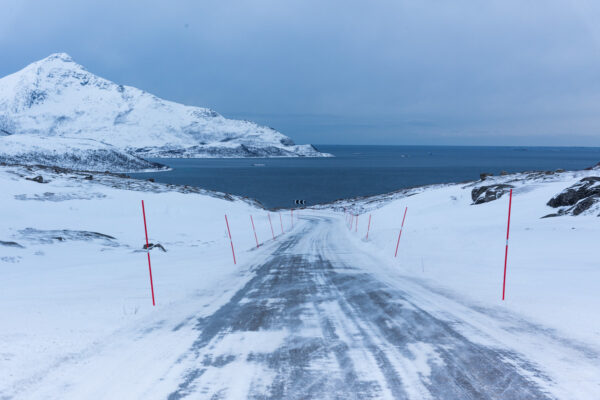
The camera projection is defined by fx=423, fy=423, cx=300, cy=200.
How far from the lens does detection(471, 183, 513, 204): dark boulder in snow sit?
3438cm

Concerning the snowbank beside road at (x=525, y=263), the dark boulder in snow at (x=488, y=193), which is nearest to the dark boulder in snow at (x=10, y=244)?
the snowbank beside road at (x=525, y=263)

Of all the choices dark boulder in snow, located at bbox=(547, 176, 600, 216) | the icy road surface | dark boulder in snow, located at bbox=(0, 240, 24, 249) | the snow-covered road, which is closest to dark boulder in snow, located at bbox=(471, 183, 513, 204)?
dark boulder in snow, located at bbox=(547, 176, 600, 216)

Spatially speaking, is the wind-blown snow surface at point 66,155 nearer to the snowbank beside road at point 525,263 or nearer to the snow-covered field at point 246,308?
the snow-covered field at point 246,308

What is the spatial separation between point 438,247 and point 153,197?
29.5 metres

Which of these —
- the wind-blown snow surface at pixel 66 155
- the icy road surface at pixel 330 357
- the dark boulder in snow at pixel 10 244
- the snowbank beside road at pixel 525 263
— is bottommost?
the snowbank beside road at pixel 525 263

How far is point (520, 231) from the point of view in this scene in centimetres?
1850

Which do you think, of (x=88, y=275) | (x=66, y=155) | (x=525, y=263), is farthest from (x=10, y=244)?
(x=66, y=155)

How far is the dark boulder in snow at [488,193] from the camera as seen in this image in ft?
113

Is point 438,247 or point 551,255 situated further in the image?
point 438,247

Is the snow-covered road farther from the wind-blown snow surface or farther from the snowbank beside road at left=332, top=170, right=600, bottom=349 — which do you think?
the wind-blown snow surface

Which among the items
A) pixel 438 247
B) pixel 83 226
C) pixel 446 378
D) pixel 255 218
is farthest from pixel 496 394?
pixel 255 218

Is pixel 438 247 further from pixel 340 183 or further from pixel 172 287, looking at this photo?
pixel 340 183

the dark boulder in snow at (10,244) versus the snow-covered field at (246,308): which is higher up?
the dark boulder in snow at (10,244)

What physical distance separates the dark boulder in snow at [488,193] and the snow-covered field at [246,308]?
46.4ft
